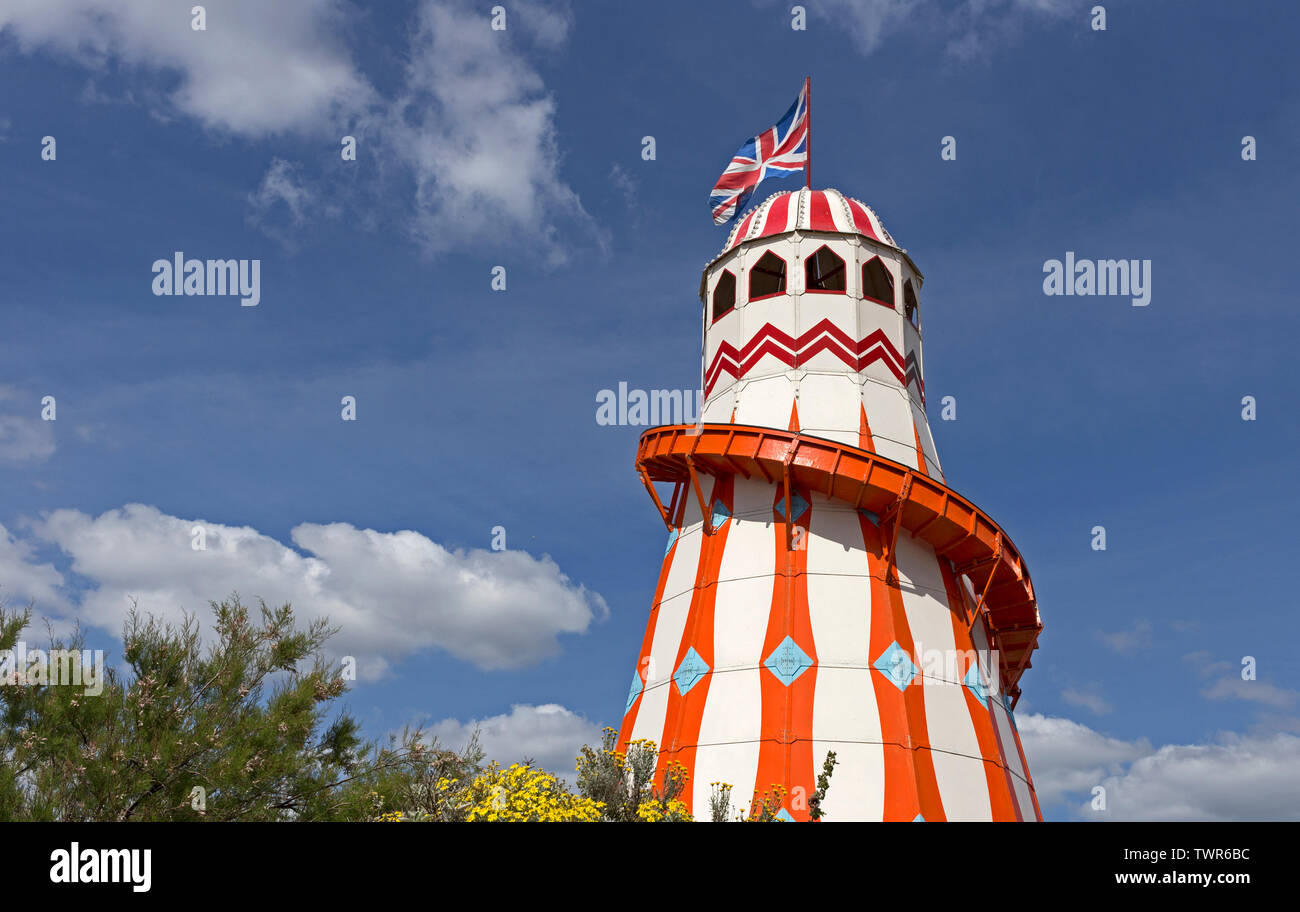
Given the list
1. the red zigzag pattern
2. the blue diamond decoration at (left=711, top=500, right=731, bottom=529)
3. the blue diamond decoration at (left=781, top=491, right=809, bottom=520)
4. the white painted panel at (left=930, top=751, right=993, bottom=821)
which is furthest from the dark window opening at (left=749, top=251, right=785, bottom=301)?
the white painted panel at (left=930, top=751, right=993, bottom=821)

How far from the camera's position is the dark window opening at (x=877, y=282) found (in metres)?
31.2

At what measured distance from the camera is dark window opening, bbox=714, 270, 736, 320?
32.1 meters

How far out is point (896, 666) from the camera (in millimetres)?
25516

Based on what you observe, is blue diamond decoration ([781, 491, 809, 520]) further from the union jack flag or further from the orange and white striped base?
the union jack flag

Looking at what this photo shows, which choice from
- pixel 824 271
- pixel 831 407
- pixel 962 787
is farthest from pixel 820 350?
pixel 962 787

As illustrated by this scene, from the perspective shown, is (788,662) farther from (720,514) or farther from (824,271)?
(824,271)

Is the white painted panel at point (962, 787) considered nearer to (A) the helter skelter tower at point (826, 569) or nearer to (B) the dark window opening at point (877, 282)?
(A) the helter skelter tower at point (826, 569)

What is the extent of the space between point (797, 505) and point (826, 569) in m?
1.90

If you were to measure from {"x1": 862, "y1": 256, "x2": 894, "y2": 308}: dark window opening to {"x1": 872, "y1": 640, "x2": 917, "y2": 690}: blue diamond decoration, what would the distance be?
10.6m

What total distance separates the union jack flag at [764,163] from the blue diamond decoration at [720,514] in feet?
29.8
